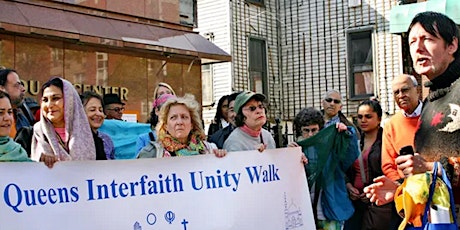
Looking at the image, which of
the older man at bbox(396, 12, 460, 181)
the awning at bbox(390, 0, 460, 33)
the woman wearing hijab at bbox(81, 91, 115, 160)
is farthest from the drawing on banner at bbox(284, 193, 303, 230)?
the awning at bbox(390, 0, 460, 33)

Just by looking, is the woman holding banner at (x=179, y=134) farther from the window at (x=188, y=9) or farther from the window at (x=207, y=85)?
the window at (x=207, y=85)

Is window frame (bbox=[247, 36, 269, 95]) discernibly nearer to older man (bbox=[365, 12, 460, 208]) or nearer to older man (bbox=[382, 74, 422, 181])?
older man (bbox=[382, 74, 422, 181])

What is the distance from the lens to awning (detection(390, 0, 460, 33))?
12172mm

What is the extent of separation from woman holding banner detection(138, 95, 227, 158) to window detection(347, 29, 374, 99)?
501 inches

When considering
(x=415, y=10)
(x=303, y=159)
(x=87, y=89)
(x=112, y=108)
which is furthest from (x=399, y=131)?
(x=415, y=10)

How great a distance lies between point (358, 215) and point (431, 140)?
301 centimetres

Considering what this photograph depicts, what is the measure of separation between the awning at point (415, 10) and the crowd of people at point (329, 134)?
674 cm

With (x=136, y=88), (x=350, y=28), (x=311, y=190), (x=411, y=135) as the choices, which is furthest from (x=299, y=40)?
(x=411, y=135)

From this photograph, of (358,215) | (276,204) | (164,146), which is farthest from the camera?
(358,215)

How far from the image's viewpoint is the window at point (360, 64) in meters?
16.9

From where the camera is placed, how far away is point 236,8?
666 inches

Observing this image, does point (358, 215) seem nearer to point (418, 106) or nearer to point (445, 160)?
point (418, 106)

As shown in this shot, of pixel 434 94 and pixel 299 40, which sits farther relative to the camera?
pixel 299 40

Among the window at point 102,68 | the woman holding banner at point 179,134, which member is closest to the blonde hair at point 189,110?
the woman holding banner at point 179,134
